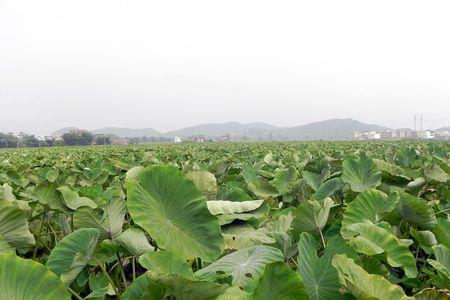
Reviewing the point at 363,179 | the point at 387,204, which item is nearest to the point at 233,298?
the point at 387,204

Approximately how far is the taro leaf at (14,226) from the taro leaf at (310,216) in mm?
597

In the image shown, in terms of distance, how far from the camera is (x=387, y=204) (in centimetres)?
111

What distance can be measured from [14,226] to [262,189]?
3.25ft

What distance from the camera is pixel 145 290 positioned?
0.59m

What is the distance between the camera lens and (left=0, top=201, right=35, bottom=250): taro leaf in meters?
0.91

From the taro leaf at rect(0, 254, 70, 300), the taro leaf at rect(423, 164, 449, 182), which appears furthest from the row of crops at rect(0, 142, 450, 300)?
the taro leaf at rect(423, 164, 449, 182)

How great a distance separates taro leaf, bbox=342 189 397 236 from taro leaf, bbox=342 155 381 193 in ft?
1.39

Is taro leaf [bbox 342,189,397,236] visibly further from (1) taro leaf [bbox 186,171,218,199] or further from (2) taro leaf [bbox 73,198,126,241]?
(2) taro leaf [bbox 73,198,126,241]

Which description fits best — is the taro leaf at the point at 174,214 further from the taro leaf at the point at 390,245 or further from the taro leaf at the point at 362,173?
the taro leaf at the point at 362,173

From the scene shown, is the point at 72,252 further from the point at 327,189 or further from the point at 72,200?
the point at 327,189

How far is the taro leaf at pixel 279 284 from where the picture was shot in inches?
20.5

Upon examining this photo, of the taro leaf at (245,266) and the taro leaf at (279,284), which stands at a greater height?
the taro leaf at (279,284)

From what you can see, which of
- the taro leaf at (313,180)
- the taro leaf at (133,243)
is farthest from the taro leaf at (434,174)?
the taro leaf at (133,243)

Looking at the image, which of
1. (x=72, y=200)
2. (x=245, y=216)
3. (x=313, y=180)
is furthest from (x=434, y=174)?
(x=72, y=200)
